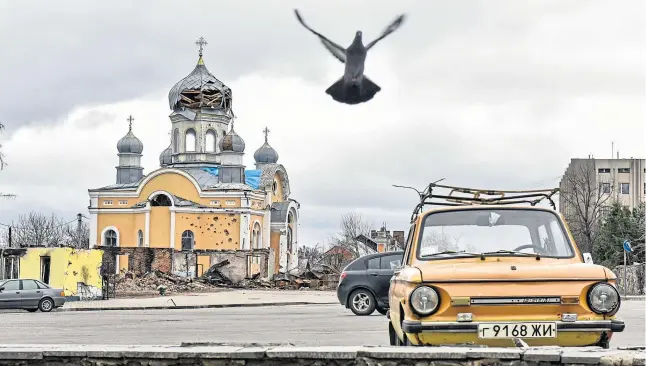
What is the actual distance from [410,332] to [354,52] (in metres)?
2.73

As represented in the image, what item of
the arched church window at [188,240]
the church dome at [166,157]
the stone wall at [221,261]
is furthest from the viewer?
the church dome at [166,157]


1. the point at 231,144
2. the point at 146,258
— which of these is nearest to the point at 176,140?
the point at 231,144

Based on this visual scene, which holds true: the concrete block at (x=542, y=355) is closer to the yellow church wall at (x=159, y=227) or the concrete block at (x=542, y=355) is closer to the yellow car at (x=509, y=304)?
the yellow car at (x=509, y=304)

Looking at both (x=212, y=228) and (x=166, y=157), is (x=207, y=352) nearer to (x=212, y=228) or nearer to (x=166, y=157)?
(x=212, y=228)

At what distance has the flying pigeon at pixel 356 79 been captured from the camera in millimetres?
6316

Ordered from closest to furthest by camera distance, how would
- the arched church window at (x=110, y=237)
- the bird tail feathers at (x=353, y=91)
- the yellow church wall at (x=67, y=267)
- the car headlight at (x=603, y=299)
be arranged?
the bird tail feathers at (x=353, y=91) → the car headlight at (x=603, y=299) → the yellow church wall at (x=67, y=267) → the arched church window at (x=110, y=237)

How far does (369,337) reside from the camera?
1636 centimetres

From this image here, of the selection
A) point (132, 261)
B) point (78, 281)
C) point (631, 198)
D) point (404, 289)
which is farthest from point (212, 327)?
point (631, 198)

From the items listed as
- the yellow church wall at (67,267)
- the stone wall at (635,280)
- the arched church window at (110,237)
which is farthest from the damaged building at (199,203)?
the stone wall at (635,280)

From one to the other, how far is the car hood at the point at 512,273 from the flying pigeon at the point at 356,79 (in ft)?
8.01

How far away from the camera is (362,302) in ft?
78.5

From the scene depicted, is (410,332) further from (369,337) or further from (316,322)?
(316,322)

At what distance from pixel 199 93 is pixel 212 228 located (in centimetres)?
1180

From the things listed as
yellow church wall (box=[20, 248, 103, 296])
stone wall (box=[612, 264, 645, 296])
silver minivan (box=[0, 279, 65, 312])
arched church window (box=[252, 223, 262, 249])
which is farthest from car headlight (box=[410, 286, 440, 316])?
arched church window (box=[252, 223, 262, 249])
